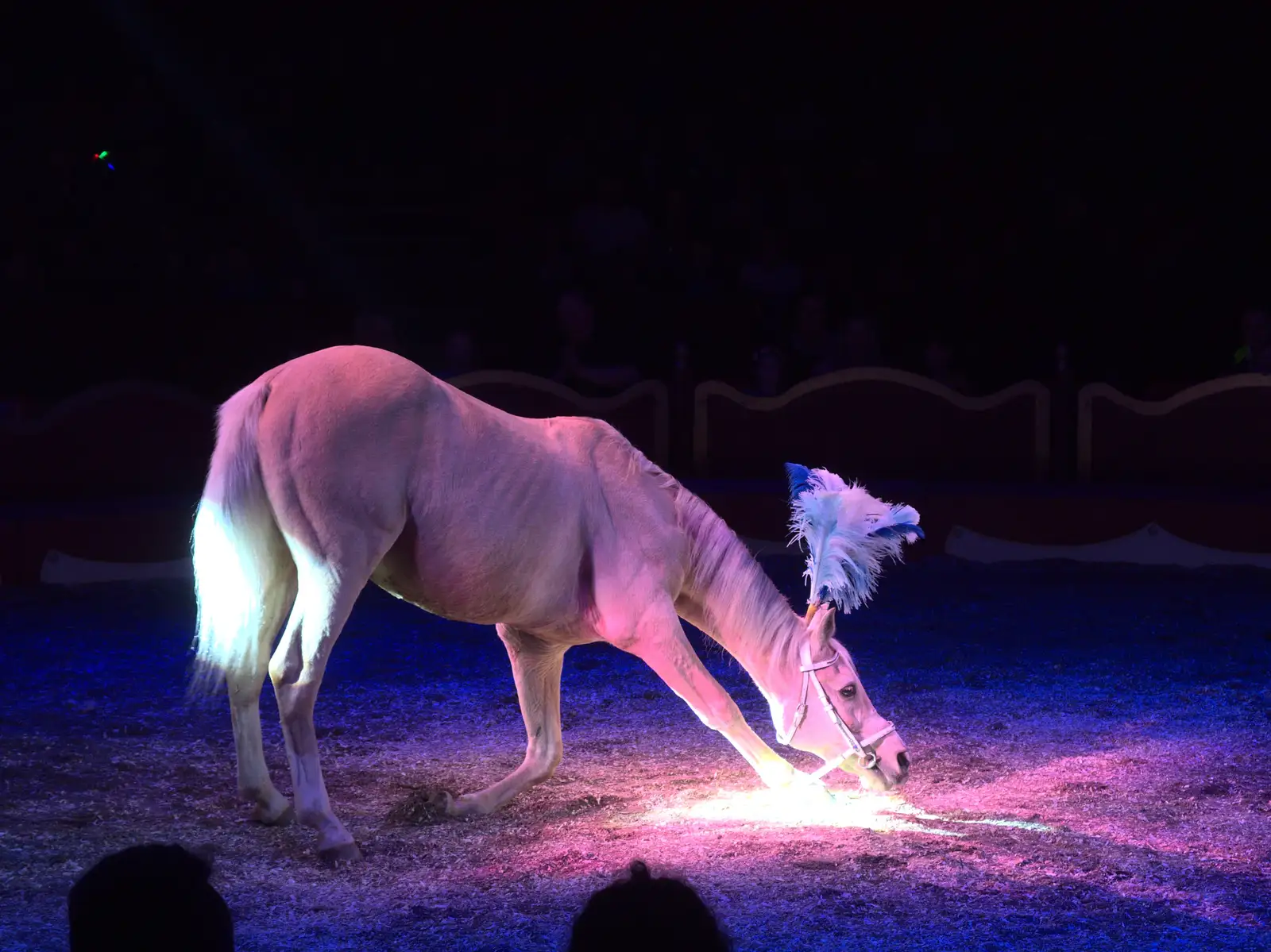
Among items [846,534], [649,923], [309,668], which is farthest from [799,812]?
[649,923]

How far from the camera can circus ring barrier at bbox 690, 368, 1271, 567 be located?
11.3 meters

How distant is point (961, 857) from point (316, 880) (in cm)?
199

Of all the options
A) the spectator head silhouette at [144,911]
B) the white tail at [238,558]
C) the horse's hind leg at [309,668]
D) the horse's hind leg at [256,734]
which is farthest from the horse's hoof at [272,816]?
the spectator head silhouette at [144,911]

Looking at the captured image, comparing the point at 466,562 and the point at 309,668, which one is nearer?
the point at 309,668

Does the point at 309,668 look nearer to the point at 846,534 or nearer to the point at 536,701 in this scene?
the point at 536,701

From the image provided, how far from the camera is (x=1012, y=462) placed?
12.4m

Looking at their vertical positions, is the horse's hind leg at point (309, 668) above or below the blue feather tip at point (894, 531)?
below

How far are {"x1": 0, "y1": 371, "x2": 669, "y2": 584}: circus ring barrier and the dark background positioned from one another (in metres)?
1.31

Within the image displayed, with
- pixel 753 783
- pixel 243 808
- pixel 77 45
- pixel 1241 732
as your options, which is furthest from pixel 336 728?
pixel 77 45

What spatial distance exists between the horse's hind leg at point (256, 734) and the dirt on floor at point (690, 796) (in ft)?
0.39

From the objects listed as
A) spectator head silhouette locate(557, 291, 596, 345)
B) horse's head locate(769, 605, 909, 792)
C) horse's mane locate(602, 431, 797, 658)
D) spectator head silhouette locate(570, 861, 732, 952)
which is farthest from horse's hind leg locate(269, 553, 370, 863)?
spectator head silhouette locate(557, 291, 596, 345)

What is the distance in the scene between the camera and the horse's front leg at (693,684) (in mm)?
5043

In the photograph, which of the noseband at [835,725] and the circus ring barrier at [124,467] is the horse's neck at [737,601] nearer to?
the noseband at [835,725]

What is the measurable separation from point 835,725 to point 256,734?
2012 millimetres
